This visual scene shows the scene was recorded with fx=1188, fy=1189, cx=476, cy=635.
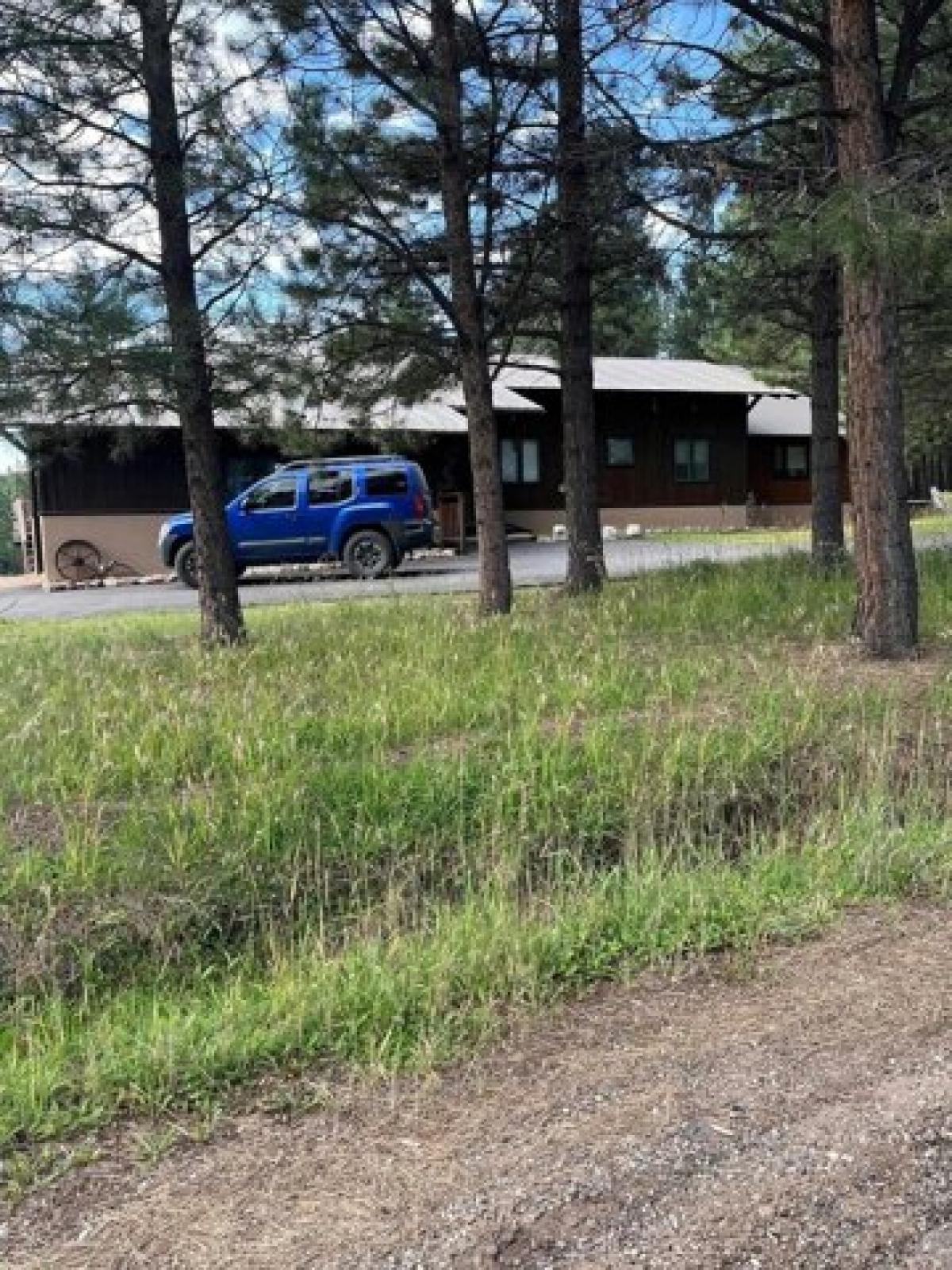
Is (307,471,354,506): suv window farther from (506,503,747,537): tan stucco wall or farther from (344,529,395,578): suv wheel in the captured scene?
(506,503,747,537): tan stucco wall

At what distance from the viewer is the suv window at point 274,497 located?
21984 mm

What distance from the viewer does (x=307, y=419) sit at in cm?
1192

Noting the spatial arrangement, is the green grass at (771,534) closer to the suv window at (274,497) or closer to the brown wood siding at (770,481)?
the brown wood siding at (770,481)

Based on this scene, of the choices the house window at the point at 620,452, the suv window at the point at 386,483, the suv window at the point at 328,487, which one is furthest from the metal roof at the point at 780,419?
the suv window at the point at 328,487

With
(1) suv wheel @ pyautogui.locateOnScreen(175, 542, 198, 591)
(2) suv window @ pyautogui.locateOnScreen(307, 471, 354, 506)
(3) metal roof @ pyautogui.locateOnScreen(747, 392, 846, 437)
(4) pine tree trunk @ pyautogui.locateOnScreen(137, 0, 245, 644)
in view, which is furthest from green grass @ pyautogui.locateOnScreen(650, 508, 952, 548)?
(4) pine tree trunk @ pyautogui.locateOnScreen(137, 0, 245, 644)

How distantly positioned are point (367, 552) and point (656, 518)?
12776 millimetres

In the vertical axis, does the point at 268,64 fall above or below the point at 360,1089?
above

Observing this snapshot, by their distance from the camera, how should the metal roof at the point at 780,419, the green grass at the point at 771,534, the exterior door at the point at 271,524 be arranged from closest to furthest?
the exterior door at the point at 271,524, the green grass at the point at 771,534, the metal roof at the point at 780,419

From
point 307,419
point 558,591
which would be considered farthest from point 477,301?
point 558,591

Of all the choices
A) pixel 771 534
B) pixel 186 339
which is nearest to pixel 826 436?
pixel 186 339

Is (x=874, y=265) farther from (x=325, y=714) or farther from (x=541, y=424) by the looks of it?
(x=541, y=424)

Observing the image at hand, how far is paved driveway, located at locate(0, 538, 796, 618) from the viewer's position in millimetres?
17844

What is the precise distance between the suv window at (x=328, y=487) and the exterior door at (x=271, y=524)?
25 cm

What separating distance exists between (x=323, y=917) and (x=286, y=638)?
5675mm
